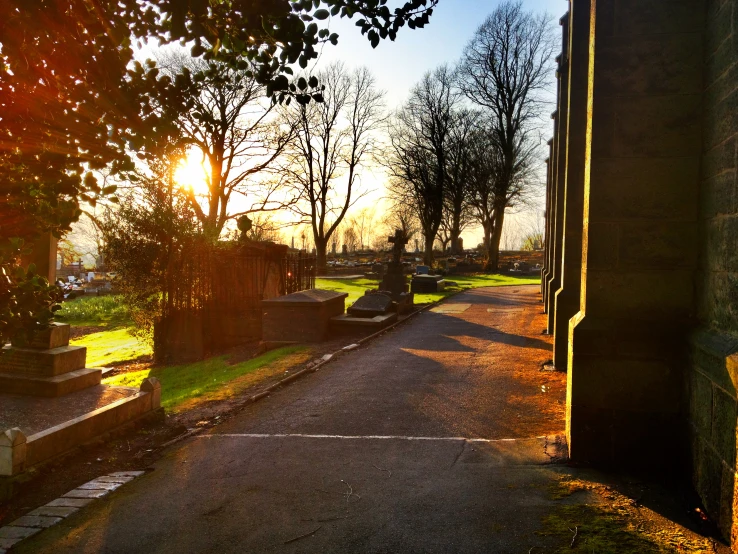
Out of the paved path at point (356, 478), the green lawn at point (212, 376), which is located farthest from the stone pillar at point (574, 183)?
the green lawn at point (212, 376)

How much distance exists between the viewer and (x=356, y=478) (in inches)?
177

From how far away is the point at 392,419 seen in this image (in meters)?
6.28

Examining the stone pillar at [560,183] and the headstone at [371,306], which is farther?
the headstone at [371,306]

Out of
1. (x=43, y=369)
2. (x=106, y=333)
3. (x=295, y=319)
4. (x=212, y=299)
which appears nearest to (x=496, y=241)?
(x=106, y=333)

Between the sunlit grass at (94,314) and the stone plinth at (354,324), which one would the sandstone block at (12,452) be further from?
the sunlit grass at (94,314)

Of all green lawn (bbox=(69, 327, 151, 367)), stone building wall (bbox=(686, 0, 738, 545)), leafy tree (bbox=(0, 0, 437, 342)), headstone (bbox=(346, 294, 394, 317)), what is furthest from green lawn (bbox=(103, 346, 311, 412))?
stone building wall (bbox=(686, 0, 738, 545))

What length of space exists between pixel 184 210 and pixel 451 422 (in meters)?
10.3

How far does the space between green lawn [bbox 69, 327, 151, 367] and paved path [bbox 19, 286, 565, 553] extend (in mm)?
9118

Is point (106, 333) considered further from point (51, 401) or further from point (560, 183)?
point (560, 183)

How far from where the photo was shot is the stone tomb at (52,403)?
5.12 m

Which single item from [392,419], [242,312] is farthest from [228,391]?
[242,312]

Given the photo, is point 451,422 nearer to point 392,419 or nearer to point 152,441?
A: point 392,419

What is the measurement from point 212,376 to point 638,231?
868cm

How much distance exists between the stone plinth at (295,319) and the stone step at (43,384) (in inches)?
199
